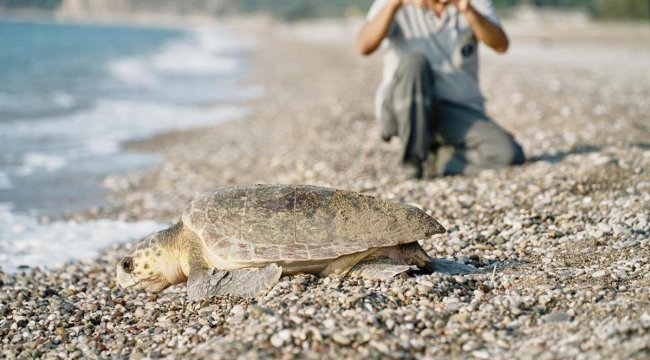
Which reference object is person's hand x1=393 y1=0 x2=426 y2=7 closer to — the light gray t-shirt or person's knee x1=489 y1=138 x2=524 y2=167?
the light gray t-shirt

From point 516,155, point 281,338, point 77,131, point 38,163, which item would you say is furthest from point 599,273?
point 77,131

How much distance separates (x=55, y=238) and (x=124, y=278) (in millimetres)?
2177

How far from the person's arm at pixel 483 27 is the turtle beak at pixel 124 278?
338 cm

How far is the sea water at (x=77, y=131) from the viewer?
6.13 metres

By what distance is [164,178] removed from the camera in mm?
8492

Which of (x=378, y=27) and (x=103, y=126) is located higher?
(x=378, y=27)

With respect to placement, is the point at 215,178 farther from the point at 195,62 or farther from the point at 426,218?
the point at 195,62

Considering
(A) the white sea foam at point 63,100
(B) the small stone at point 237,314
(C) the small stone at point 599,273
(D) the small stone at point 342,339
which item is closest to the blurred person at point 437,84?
(C) the small stone at point 599,273

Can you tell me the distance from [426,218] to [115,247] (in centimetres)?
302

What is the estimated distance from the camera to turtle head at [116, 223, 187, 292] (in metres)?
4.08

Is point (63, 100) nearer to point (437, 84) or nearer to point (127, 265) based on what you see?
point (437, 84)

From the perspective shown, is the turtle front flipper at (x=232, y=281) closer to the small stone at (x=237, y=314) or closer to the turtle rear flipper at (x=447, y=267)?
the small stone at (x=237, y=314)

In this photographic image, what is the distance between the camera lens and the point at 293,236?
3.68m

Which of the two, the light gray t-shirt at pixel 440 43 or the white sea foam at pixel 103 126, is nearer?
the light gray t-shirt at pixel 440 43
